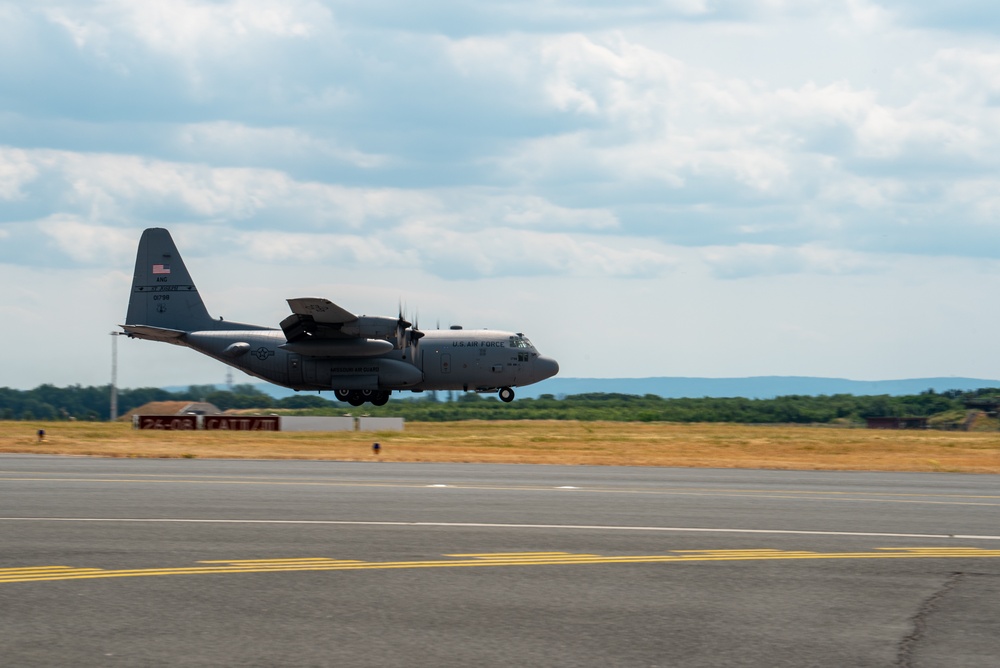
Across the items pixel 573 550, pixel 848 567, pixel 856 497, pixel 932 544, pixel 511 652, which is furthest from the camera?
pixel 856 497

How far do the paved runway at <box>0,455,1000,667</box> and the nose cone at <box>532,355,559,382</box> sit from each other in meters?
32.5

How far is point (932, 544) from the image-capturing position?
15438mm

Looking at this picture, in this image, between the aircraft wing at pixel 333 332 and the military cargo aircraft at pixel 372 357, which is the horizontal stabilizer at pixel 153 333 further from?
the aircraft wing at pixel 333 332

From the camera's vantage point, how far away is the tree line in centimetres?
7050

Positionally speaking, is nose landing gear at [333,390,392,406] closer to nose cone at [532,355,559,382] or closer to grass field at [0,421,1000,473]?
grass field at [0,421,1000,473]

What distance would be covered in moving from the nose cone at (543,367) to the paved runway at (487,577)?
32517 millimetres

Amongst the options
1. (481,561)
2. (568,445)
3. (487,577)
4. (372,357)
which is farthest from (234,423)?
(487,577)

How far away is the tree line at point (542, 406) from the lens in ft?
231

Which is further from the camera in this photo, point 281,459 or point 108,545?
point 281,459

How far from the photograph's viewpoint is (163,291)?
5747 cm

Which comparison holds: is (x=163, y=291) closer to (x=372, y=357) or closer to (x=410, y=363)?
(x=372, y=357)

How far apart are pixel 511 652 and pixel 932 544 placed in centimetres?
897

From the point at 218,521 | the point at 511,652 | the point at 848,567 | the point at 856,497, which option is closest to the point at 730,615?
the point at 511,652

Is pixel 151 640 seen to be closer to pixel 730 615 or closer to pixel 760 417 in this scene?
pixel 730 615
